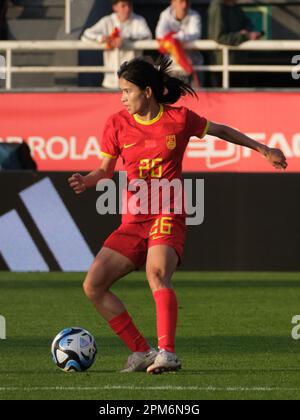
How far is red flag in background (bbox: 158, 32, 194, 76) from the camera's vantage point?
20031 millimetres

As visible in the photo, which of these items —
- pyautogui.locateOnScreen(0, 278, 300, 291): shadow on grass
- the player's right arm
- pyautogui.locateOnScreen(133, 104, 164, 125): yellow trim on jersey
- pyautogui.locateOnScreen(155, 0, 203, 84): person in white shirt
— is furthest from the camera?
pyautogui.locateOnScreen(155, 0, 203, 84): person in white shirt

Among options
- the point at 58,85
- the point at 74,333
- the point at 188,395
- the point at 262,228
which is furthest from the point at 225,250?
the point at 188,395

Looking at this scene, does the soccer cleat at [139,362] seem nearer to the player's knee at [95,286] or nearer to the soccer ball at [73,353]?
the soccer ball at [73,353]

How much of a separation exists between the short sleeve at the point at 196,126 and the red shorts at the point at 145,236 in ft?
2.00

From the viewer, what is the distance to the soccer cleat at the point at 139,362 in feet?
32.1

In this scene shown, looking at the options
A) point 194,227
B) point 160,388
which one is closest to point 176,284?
point 194,227

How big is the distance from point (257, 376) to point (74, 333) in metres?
1.35

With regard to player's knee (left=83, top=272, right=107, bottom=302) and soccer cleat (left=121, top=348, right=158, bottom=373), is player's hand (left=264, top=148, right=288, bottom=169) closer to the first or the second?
player's knee (left=83, top=272, right=107, bottom=302)

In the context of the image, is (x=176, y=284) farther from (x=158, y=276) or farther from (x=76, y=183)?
(x=76, y=183)

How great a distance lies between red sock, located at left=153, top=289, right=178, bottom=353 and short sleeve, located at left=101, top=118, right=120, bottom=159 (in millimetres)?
1063

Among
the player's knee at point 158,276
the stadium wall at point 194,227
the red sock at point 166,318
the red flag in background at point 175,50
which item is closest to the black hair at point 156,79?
the player's knee at point 158,276

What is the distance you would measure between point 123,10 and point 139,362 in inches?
443

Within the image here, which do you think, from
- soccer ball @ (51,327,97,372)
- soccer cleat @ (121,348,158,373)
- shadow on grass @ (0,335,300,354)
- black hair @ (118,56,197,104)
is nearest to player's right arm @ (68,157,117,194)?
black hair @ (118,56,197,104)

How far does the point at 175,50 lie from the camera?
20.1m
